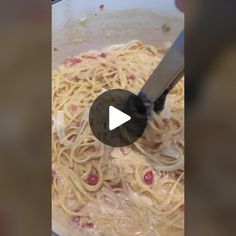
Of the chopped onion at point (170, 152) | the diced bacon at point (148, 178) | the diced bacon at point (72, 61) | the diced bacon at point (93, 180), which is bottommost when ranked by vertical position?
the diced bacon at point (93, 180)

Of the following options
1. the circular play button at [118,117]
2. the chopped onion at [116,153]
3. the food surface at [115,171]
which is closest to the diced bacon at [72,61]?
the food surface at [115,171]

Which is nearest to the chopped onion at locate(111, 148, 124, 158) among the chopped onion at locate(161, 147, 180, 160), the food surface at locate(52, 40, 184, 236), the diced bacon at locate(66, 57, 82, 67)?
the food surface at locate(52, 40, 184, 236)

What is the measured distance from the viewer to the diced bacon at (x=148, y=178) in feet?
2.53

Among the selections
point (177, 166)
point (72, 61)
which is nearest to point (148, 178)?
point (177, 166)

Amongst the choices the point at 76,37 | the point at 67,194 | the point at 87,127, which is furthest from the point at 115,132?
the point at 76,37

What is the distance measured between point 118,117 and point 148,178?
0.17 metres

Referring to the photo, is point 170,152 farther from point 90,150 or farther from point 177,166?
point 90,150
